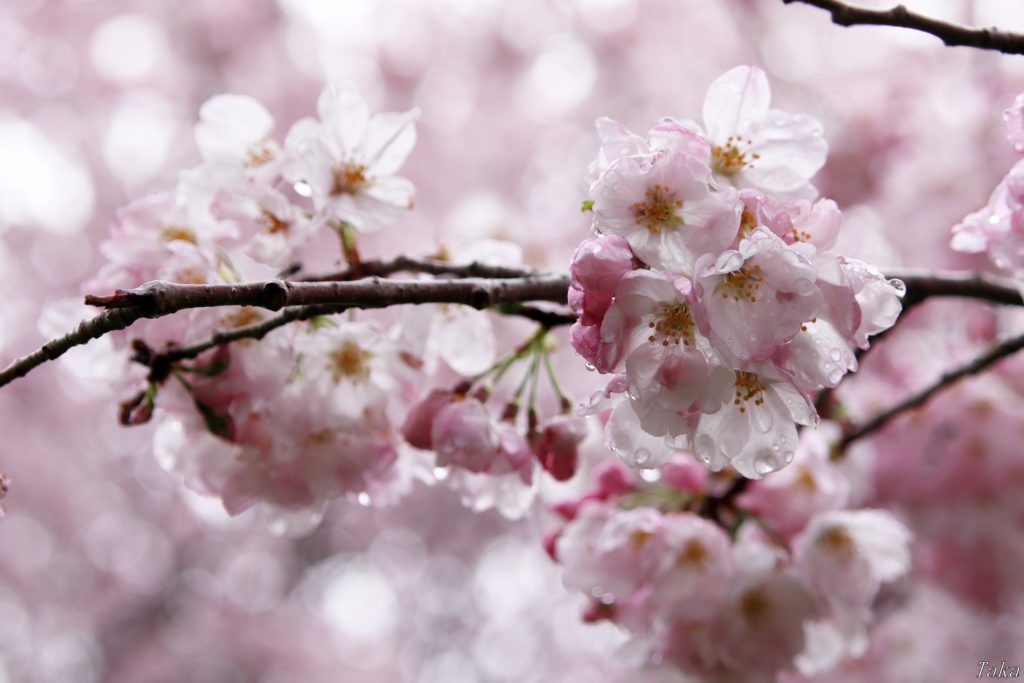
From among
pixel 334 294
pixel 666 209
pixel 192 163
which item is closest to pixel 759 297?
pixel 666 209

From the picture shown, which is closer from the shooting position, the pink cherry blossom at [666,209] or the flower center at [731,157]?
the pink cherry blossom at [666,209]

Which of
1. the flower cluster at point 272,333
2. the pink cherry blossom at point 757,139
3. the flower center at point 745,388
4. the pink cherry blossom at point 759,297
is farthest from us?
the flower cluster at point 272,333

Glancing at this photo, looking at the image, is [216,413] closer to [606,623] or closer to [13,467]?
[606,623]

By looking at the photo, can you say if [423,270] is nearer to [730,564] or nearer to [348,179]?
[348,179]

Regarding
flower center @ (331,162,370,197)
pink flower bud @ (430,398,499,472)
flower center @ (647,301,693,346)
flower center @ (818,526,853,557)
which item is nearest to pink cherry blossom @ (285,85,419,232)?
flower center @ (331,162,370,197)

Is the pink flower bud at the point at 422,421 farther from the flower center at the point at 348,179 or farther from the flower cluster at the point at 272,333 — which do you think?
the flower center at the point at 348,179

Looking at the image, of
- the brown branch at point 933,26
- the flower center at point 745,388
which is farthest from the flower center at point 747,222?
the brown branch at point 933,26

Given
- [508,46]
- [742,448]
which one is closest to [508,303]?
[742,448]
